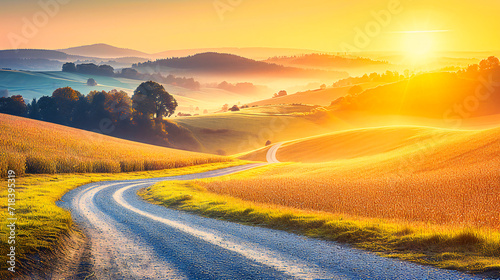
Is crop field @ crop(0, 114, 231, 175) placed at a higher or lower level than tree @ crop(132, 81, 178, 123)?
lower

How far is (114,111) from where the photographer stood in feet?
345

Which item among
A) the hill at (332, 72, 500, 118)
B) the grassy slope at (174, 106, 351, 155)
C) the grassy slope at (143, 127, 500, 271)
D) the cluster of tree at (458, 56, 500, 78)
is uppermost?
the cluster of tree at (458, 56, 500, 78)

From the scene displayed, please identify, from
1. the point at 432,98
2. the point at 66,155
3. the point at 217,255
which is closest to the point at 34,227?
the point at 217,255

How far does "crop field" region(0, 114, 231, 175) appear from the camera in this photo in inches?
1629

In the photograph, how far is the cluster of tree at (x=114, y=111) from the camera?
10488 centimetres

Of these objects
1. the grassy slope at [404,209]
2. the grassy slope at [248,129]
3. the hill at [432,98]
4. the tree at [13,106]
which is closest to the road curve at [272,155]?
the grassy slope at [248,129]

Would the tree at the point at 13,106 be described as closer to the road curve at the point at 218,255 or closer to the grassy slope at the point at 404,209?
the grassy slope at the point at 404,209

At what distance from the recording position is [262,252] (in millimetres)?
11695

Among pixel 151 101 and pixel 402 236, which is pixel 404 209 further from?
pixel 151 101

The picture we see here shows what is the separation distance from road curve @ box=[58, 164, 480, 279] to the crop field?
28.1 meters

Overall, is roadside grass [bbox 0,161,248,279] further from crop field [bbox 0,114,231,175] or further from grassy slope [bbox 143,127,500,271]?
crop field [bbox 0,114,231,175]

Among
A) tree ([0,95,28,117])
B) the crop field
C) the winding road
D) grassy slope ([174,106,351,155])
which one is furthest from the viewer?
grassy slope ([174,106,351,155])

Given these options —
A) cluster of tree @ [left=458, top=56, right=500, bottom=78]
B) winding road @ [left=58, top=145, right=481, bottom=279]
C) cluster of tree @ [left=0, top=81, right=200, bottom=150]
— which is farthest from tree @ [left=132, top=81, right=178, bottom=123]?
cluster of tree @ [left=458, top=56, right=500, bottom=78]

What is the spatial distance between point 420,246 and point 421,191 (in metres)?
10.9
